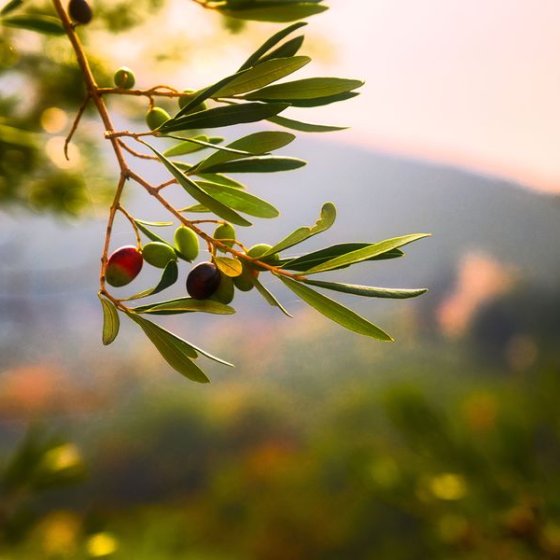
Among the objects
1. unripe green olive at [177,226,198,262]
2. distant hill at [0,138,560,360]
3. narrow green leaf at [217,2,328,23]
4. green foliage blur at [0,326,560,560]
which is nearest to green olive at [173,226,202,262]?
unripe green olive at [177,226,198,262]

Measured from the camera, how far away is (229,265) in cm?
27

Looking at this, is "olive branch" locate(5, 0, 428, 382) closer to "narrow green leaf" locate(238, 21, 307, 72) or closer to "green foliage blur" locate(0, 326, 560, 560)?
"narrow green leaf" locate(238, 21, 307, 72)

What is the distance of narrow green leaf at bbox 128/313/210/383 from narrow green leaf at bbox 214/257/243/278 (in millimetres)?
37

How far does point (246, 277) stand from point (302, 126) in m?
0.07

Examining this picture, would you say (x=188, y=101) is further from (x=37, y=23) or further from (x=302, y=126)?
(x=37, y=23)

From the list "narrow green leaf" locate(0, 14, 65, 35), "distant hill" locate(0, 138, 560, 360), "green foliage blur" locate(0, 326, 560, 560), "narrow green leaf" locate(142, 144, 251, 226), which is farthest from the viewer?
"distant hill" locate(0, 138, 560, 360)

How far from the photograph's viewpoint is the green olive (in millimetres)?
296

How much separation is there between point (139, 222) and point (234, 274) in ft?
0.21

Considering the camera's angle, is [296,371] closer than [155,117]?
No

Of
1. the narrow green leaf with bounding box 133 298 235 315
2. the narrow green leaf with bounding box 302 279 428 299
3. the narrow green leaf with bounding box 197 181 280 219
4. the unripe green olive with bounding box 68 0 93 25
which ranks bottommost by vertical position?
the narrow green leaf with bounding box 133 298 235 315

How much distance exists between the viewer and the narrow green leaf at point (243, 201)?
0.98 ft

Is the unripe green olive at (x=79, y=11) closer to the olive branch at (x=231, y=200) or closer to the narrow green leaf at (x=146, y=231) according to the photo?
the olive branch at (x=231, y=200)

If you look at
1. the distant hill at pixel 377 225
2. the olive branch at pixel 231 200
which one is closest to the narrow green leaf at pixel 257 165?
the olive branch at pixel 231 200

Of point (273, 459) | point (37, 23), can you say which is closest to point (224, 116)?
point (37, 23)
